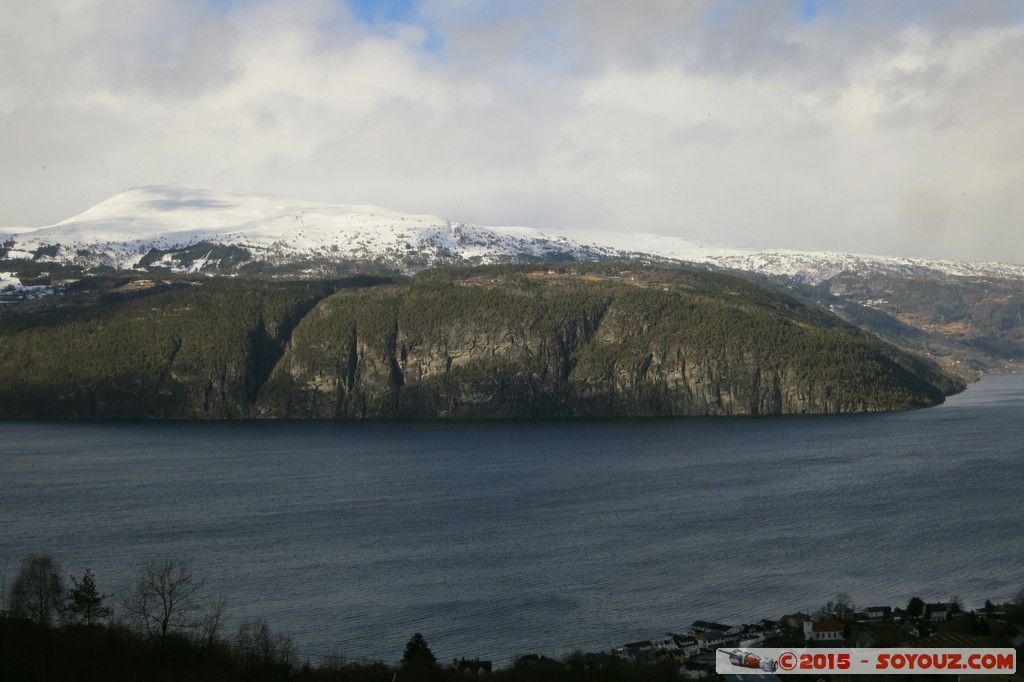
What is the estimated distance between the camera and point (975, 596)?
45.6 m

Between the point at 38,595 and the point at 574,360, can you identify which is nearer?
the point at 38,595

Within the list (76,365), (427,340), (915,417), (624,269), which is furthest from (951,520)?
(624,269)

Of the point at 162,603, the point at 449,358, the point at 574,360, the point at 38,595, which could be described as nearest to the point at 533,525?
the point at 162,603

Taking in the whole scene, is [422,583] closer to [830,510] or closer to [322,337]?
[830,510]

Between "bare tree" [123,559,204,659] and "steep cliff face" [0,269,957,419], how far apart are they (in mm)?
95679

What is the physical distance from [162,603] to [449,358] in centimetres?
11056

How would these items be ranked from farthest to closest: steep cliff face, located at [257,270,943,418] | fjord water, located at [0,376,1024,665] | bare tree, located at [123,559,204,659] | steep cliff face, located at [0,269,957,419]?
steep cliff face, located at [0,269,957,419]
steep cliff face, located at [257,270,943,418]
fjord water, located at [0,376,1024,665]
bare tree, located at [123,559,204,659]

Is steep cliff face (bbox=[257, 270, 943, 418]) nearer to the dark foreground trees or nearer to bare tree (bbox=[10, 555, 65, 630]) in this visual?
the dark foreground trees

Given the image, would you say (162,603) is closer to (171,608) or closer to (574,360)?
(171,608)

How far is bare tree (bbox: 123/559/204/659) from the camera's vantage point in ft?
118

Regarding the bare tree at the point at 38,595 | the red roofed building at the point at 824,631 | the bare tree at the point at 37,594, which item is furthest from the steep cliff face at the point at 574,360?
the bare tree at the point at 37,594

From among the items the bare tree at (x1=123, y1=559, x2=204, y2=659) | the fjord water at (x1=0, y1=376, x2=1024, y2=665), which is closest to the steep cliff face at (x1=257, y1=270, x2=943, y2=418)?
the fjord water at (x1=0, y1=376, x2=1024, y2=665)

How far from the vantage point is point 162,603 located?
135ft

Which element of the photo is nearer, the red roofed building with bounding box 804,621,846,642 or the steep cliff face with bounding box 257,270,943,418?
the red roofed building with bounding box 804,621,846,642
